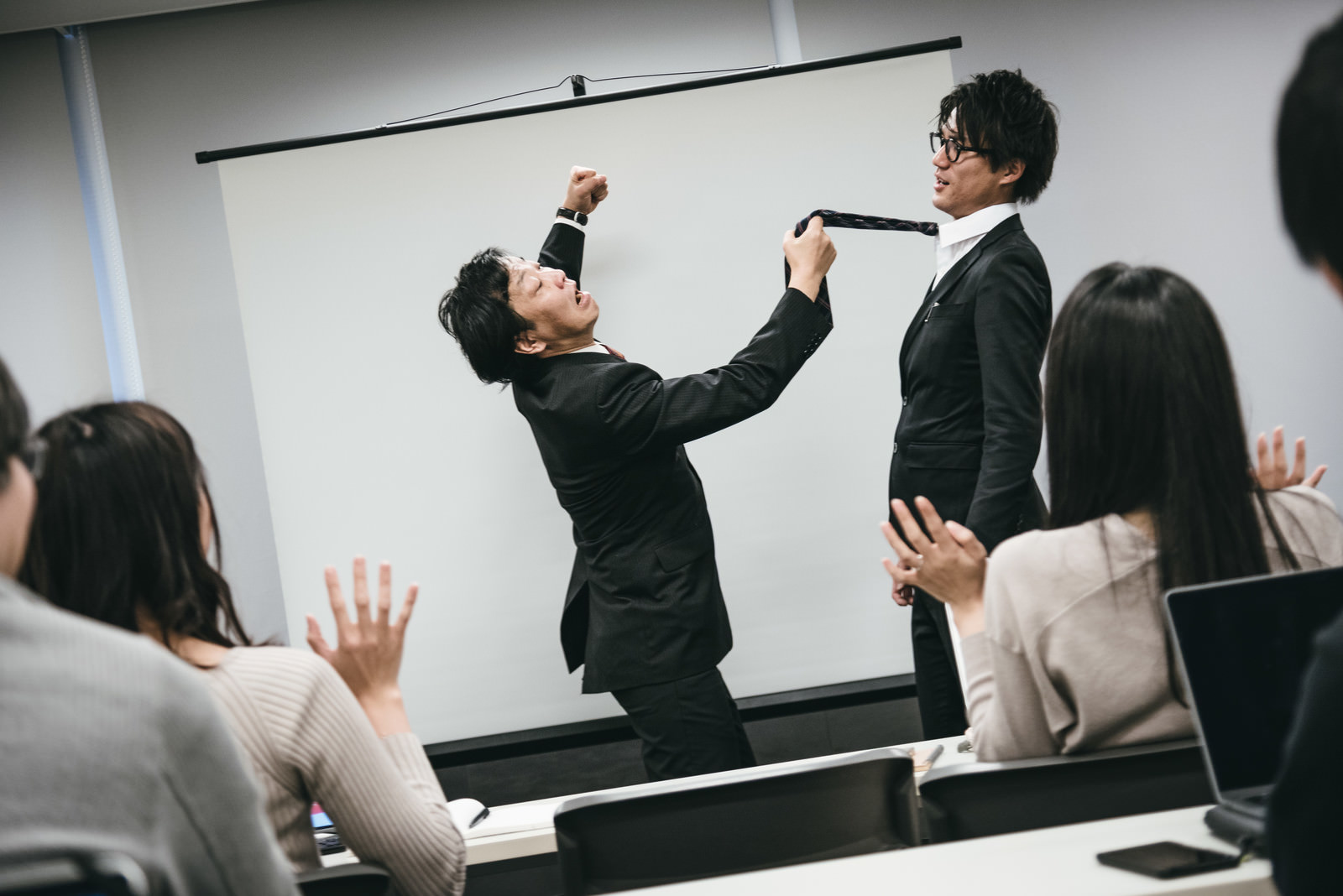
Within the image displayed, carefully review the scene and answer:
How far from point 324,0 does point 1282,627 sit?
10.8ft

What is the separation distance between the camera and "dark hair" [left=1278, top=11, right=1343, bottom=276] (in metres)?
0.61

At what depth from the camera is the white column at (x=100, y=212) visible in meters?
3.23

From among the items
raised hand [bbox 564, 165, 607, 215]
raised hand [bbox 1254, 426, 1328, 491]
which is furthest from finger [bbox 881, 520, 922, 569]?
raised hand [bbox 564, 165, 607, 215]

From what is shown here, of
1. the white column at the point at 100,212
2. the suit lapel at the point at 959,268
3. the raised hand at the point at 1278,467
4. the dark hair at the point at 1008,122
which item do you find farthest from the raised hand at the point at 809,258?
the white column at the point at 100,212

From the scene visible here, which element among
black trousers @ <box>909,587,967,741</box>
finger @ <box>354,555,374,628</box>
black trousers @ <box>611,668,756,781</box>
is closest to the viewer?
finger @ <box>354,555,374,628</box>

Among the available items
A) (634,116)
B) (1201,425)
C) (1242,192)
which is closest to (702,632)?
(1201,425)

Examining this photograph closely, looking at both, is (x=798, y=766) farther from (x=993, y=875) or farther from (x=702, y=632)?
(x=702, y=632)

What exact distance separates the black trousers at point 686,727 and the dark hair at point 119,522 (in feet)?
3.84

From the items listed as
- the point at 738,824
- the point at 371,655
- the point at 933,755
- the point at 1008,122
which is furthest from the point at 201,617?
the point at 1008,122

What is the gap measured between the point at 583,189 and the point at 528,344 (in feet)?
1.94

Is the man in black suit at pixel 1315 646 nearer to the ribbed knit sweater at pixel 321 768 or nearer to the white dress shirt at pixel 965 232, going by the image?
the ribbed knit sweater at pixel 321 768

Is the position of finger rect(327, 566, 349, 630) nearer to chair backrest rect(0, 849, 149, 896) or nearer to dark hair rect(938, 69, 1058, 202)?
chair backrest rect(0, 849, 149, 896)

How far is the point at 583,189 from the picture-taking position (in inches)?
109

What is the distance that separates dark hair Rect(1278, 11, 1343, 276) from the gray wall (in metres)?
2.77
